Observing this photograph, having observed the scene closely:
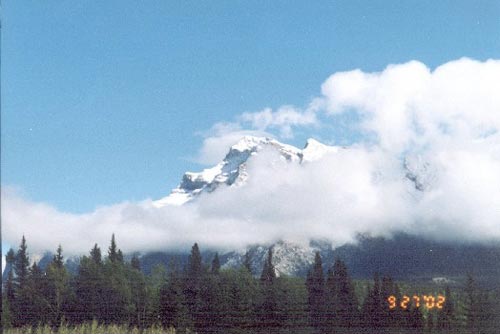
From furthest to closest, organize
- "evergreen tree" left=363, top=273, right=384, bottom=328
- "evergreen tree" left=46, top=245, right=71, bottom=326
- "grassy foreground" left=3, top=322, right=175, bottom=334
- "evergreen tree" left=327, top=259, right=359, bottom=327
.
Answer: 1. "evergreen tree" left=46, top=245, right=71, bottom=326
2. "grassy foreground" left=3, top=322, right=175, bottom=334
3. "evergreen tree" left=327, top=259, right=359, bottom=327
4. "evergreen tree" left=363, top=273, right=384, bottom=328

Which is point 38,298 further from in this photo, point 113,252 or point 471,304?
point 471,304

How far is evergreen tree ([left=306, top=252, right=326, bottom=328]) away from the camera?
14.3 meters

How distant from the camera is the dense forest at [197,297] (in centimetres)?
1419

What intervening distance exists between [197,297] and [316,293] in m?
2.86

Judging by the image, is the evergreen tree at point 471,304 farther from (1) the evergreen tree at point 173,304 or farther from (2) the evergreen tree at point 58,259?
(2) the evergreen tree at point 58,259

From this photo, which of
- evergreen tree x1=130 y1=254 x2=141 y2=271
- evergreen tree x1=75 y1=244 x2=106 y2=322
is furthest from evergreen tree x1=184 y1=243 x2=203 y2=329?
evergreen tree x1=75 y1=244 x2=106 y2=322

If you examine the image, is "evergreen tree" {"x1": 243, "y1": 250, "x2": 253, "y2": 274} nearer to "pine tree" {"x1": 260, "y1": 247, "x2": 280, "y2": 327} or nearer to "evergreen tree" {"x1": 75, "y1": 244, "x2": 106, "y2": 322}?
"pine tree" {"x1": 260, "y1": 247, "x2": 280, "y2": 327}

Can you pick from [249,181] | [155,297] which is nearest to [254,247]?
[249,181]

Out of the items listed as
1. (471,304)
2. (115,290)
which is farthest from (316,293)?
(115,290)

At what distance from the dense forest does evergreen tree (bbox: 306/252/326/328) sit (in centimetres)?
2

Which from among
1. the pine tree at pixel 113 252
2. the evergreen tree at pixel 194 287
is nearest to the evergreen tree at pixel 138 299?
the pine tree at pixel 113 252

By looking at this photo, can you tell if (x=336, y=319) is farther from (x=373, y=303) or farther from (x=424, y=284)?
(x=424, y=284)

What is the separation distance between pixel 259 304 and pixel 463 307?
464 centimetres

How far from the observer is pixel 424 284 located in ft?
42.9
